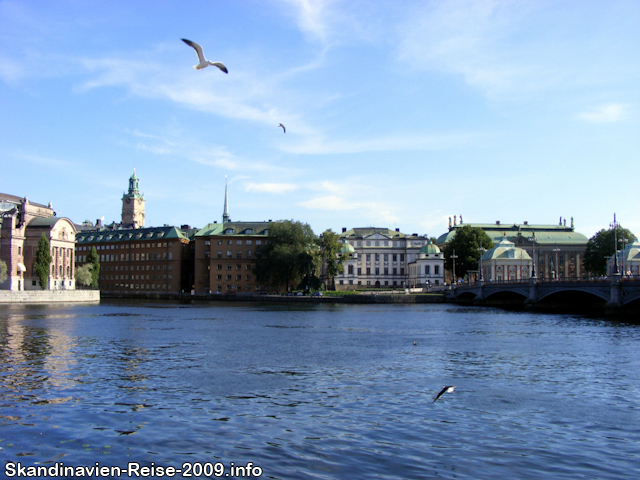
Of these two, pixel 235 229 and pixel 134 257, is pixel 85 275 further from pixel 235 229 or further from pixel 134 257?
pixel 134 257

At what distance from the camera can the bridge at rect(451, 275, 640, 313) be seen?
220 ft

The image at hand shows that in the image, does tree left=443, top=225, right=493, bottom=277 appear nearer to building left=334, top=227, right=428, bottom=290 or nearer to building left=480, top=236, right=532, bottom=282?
building left=480, top=236, right=532, bottom=282

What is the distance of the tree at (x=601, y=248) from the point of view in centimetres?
13075

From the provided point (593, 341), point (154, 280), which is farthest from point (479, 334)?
point (154, 280)

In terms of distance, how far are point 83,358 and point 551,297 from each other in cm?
7310

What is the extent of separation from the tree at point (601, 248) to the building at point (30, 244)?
111m

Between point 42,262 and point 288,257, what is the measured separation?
152ft

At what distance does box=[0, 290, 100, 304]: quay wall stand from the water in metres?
66.3

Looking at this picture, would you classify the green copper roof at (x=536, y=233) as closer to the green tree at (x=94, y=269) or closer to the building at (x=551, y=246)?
the building at (x=551, y=246)

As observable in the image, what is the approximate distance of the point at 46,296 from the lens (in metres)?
106

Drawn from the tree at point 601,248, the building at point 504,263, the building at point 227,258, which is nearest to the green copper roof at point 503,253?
the building at point 504,263

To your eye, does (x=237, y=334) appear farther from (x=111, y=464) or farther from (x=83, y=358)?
(x=111, y=464)

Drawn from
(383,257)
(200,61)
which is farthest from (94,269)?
(200,61)

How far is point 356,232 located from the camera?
585 ft
